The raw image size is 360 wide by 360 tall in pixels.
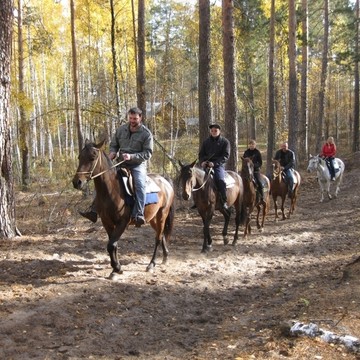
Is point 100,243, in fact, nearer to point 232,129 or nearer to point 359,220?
point 232,129

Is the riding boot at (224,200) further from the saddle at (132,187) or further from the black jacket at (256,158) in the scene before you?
the black jacket at (256,158)

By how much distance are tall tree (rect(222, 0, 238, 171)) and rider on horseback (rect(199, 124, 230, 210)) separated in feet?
10.6

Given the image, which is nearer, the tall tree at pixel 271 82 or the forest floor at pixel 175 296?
the forest floor at pixel 175 296

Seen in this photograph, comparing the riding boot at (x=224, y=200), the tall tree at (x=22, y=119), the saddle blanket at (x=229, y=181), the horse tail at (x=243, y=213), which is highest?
the tall tree at (x=22, y=119)

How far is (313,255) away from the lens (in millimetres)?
9023

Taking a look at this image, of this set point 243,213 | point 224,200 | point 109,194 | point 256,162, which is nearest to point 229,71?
point 256,162

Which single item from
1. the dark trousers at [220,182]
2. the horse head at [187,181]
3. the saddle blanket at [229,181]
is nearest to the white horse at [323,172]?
the saddle blanket at [229,181]

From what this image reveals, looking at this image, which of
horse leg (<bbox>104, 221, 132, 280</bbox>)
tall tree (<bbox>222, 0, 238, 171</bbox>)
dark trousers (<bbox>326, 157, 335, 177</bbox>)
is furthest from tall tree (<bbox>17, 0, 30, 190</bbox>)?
dark trousers (<bbox>326, 157, 335, 177</bbox>)

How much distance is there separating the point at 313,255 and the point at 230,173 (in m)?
2.75

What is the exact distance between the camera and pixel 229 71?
12.7m

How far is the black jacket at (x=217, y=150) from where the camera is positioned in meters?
9.71

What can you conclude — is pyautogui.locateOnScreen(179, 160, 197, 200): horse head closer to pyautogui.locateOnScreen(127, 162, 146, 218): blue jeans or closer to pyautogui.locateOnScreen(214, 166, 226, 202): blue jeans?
pyautogui.locateOnScreen(214, 166, 226, 202): blue jeans

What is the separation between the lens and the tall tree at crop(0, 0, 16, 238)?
772 centimetres

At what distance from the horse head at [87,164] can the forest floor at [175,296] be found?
1.61 meters
